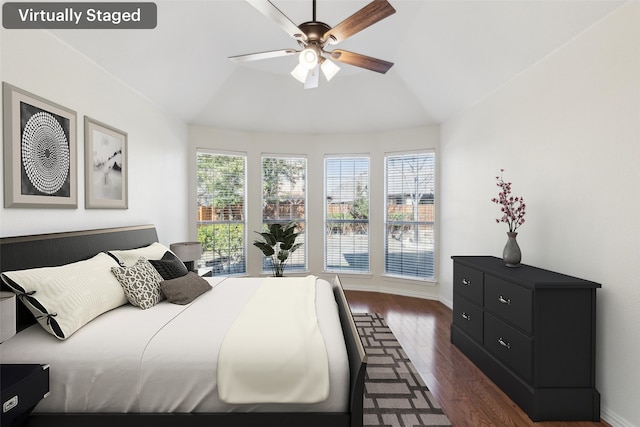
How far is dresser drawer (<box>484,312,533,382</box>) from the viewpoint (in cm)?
213

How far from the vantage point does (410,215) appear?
4965mm

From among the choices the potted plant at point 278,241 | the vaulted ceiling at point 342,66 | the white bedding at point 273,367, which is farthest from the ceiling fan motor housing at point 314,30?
the potted plant at point 278,241

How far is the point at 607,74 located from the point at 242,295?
308cm

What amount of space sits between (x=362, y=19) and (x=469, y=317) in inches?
104

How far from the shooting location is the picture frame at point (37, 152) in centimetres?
196

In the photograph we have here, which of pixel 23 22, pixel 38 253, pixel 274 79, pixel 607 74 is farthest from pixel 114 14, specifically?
pixel 607 74

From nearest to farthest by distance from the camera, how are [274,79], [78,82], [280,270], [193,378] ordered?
[193,378]
[78,82]
[274,79]
[280,270]

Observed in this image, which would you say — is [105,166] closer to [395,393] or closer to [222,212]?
[222,212]

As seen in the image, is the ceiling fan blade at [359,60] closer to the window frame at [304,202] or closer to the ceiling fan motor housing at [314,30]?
the ceiling fan motor housing at [314,30]

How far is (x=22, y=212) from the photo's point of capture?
207 centimetres

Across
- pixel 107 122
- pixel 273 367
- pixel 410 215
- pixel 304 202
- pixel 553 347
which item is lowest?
pixel 553 347

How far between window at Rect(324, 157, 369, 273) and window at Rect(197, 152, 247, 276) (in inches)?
56.5

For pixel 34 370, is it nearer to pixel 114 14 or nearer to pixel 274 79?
pixel 114 14

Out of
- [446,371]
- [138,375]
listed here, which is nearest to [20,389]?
[138,375]
